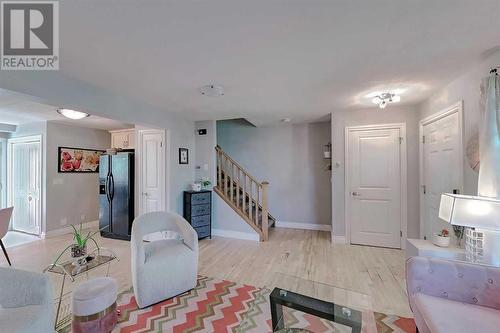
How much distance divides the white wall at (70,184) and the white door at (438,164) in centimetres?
643

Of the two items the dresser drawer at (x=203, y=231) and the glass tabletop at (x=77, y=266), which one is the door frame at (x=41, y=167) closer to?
the dresser drawer at (x=203, y=231)

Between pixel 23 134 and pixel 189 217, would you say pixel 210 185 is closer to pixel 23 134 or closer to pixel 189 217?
pixel 189 217

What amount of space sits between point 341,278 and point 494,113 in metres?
2.15

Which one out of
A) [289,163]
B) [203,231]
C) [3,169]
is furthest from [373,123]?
[3,169]

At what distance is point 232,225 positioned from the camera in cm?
450

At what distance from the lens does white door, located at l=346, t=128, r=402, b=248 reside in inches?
147

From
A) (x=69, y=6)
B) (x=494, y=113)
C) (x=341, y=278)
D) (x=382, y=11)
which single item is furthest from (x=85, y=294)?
(x=494, y=113)

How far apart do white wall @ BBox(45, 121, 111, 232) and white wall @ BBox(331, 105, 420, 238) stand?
5243 mm

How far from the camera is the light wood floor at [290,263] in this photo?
2.52 metres

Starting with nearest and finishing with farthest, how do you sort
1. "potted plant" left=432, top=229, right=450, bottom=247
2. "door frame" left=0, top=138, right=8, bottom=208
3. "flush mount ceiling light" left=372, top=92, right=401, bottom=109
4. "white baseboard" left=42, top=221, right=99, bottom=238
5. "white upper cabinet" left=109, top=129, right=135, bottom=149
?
"potted plant" left=432, top=229, right=450, bottom=247
"flush mount ceiling light" left=372, top=92, right=401, bottom=109
"white baseboard" left=42, top=221, right=99, bottom=238
"door frame" left=0, top=138, right=8, bottom=208
"white upper cabinet" left=109, top=129, right=135, bottom=149

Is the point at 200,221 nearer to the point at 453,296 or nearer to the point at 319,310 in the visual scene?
the point at 319,310

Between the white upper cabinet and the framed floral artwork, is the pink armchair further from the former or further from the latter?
the framed floral artwork

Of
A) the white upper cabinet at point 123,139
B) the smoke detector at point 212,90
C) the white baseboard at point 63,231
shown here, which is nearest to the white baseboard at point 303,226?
the smoke detector at point 212,90

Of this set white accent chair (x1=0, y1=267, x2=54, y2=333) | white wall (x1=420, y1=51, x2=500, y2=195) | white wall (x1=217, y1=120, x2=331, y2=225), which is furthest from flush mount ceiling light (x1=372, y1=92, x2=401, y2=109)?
white accent chair (x1=0, y1=267, x2=54, y2=333)
